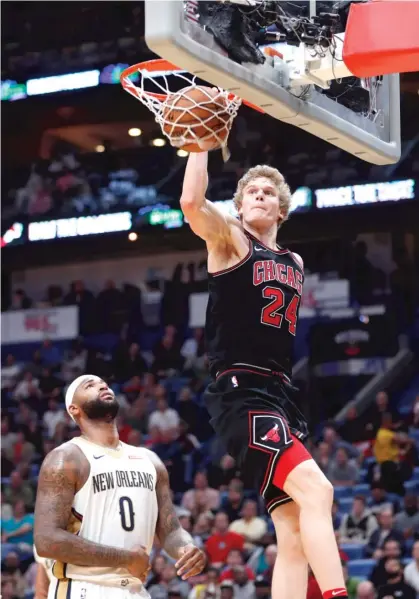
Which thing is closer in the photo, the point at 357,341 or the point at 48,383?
the point at 357,341

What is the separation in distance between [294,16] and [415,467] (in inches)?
436

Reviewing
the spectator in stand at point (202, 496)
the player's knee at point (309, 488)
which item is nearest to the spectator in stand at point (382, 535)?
the spectator in stand at point (202, 496)

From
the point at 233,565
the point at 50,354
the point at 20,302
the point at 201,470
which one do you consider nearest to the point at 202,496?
the point at 201,470

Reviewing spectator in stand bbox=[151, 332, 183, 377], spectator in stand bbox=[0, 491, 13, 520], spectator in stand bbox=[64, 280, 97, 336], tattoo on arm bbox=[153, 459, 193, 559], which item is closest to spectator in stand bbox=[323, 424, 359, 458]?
spectator in stand bbox=[151, 332, 183, 377]

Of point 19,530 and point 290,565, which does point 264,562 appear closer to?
point 19,530

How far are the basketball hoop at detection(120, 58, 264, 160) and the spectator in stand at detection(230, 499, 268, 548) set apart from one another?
9023 mm

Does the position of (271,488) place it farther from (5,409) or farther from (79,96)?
(79,96)

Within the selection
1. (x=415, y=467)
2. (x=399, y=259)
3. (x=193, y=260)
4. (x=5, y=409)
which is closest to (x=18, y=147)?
(x=193, y=260)

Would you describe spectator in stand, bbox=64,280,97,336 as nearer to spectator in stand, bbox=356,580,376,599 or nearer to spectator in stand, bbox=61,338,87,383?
spectator in stand, bbox=61,338,87,383

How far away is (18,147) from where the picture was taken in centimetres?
2422

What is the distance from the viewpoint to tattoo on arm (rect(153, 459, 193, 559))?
6.79 m

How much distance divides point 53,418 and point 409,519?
715 centimetres

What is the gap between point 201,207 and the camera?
5.62 m

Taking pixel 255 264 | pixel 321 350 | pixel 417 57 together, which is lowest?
pixel 321 350
